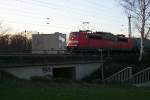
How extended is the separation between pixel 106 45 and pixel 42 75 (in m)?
23.7

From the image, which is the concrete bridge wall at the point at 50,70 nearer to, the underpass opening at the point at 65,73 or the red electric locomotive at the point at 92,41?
the underpass opening at the point at 65,73

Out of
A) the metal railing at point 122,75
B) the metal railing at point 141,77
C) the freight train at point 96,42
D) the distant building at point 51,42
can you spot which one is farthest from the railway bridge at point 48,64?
the distant building at point 51,42

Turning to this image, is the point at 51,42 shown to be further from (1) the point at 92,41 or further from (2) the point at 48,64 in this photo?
(2) the point at 48,64

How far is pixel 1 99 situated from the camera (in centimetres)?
1555

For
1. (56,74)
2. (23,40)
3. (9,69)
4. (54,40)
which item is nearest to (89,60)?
(56,74)

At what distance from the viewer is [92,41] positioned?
53688 mm

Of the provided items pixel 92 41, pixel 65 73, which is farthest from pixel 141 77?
pixel 92 41

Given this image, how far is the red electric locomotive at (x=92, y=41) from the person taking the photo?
5228 centimetres

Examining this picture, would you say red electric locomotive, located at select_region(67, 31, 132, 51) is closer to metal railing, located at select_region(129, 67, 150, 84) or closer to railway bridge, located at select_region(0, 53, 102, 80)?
railway bridge, located at select_region(0, 53, 102, 80)

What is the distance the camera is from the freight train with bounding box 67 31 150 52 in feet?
172

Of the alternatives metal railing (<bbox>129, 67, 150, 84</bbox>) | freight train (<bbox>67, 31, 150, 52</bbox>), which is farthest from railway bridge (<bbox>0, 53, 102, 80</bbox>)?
metal railing (<bbox>129, 67, 150, 84</bbox>)

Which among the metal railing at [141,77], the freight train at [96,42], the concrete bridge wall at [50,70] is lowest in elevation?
the metal railing at [141,77]

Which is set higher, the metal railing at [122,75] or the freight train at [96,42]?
the freight train at [96,42]

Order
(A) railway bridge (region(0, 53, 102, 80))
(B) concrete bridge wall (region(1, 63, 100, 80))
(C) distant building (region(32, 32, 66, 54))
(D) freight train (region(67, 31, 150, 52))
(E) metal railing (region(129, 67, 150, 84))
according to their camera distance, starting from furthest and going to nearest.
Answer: (D) freight train (region(67, 31, 150, 52)) → (C) distant building (region(32, 32, 66, 54)) → (E) metal railing (region(129, 67, 150, 84)) → (B) concrete bridge wall (region(1, 63, 100, 80)) → (A) railway bridge (region(0, 53, 102, 80))
